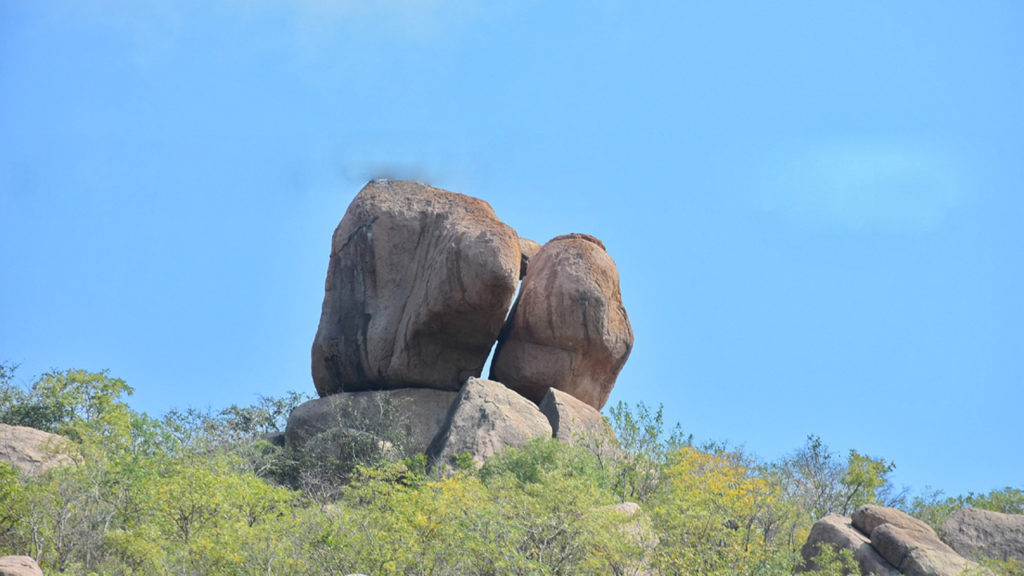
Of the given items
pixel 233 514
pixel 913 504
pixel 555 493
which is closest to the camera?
pixel 555 493

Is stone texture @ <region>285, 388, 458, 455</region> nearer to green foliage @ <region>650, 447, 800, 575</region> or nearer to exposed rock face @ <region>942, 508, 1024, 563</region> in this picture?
green foliage @ <region>650, 447, 800, 575</region>

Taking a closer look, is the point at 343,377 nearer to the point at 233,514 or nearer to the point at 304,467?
the point at 304,467

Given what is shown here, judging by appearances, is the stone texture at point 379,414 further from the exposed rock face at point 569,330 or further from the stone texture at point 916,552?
the stone texture at point 916,552

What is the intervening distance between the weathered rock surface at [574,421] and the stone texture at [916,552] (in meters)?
6.43

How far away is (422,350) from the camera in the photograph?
22875 mm

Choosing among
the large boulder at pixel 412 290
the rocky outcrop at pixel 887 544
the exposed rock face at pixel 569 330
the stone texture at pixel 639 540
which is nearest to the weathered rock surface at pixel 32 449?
the large boulder at pixel 412 290

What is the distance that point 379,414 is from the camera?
73.1 ft

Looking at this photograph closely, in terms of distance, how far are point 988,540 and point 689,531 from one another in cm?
684

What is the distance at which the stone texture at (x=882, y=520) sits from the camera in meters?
15.1

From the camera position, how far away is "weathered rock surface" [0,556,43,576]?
30.2 feet

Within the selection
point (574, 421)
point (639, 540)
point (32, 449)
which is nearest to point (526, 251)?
point (574, 421)

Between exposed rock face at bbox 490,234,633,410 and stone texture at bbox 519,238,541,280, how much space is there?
235 centimetres

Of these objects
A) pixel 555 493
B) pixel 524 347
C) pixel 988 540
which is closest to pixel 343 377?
pixel 524 347

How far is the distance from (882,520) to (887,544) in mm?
670
